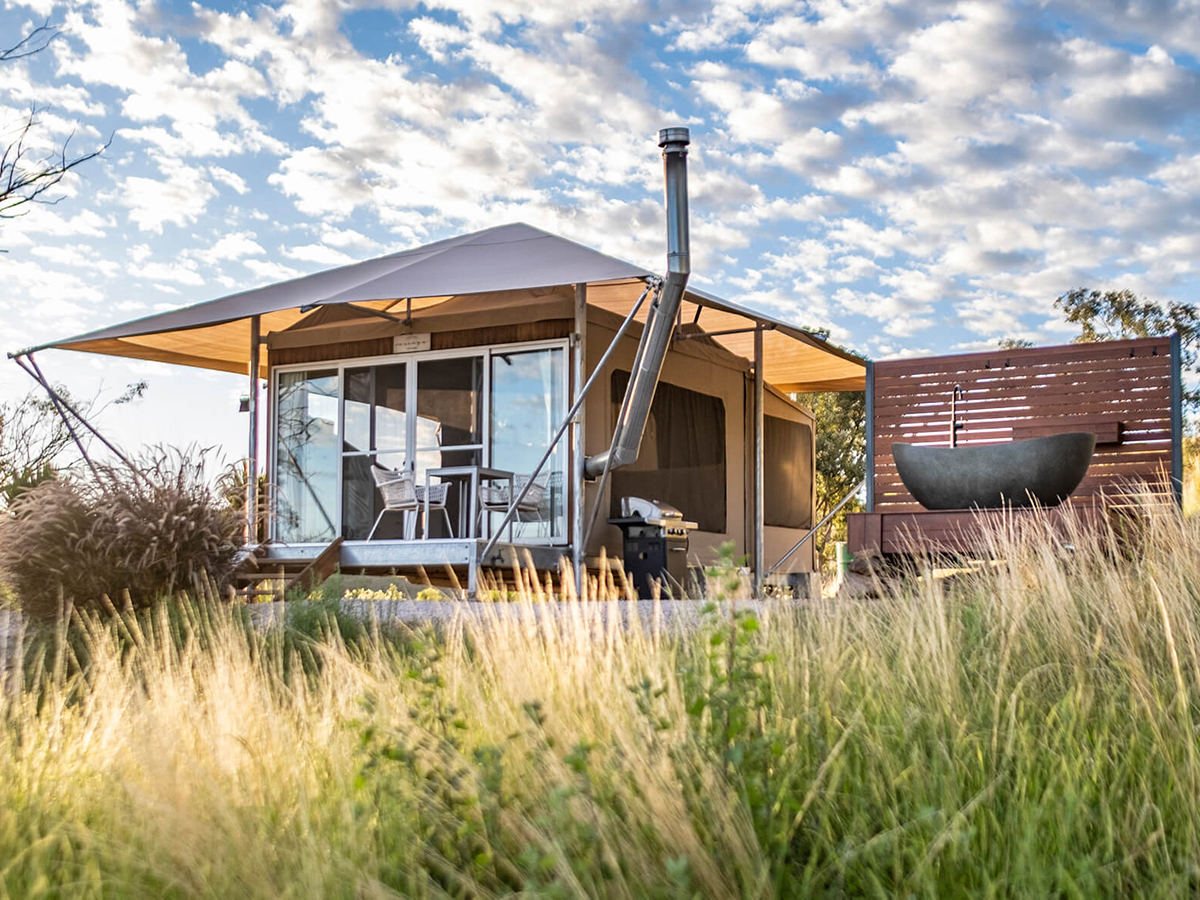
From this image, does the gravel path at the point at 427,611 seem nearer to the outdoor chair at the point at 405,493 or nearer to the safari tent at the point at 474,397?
the safari tent at the point at 474,397

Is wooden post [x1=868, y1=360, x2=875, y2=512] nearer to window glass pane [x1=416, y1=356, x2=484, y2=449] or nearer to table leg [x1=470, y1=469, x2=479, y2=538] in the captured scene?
table leg [x1=470, y1=469, x2=479, y2=538]

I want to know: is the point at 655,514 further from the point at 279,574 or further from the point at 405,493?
the point at 279,574

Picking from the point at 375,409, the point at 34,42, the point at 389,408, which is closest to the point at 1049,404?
the point at 389,408

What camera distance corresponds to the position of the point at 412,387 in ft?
35.7

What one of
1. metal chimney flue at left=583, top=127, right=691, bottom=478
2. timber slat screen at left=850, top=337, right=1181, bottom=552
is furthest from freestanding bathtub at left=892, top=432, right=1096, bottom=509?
metal chimney flue at left=583, top=127, right=691, bottom=478

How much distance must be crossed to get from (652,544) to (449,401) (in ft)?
7.91

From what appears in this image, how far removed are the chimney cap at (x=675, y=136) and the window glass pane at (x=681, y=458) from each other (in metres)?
2.81

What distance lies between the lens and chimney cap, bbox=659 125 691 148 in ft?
27.1

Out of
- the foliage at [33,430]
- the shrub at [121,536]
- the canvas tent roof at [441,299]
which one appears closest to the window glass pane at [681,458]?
the canvas tent roof at [441,299]

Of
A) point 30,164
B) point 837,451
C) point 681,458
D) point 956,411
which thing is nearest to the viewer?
point 30,164

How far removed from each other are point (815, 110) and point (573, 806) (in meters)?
9.41

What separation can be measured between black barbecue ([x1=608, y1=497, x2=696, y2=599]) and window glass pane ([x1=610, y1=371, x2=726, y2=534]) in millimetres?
838

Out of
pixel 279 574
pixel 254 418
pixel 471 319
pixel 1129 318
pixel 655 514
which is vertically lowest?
pixel 279 574

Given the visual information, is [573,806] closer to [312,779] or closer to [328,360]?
[312,779]
